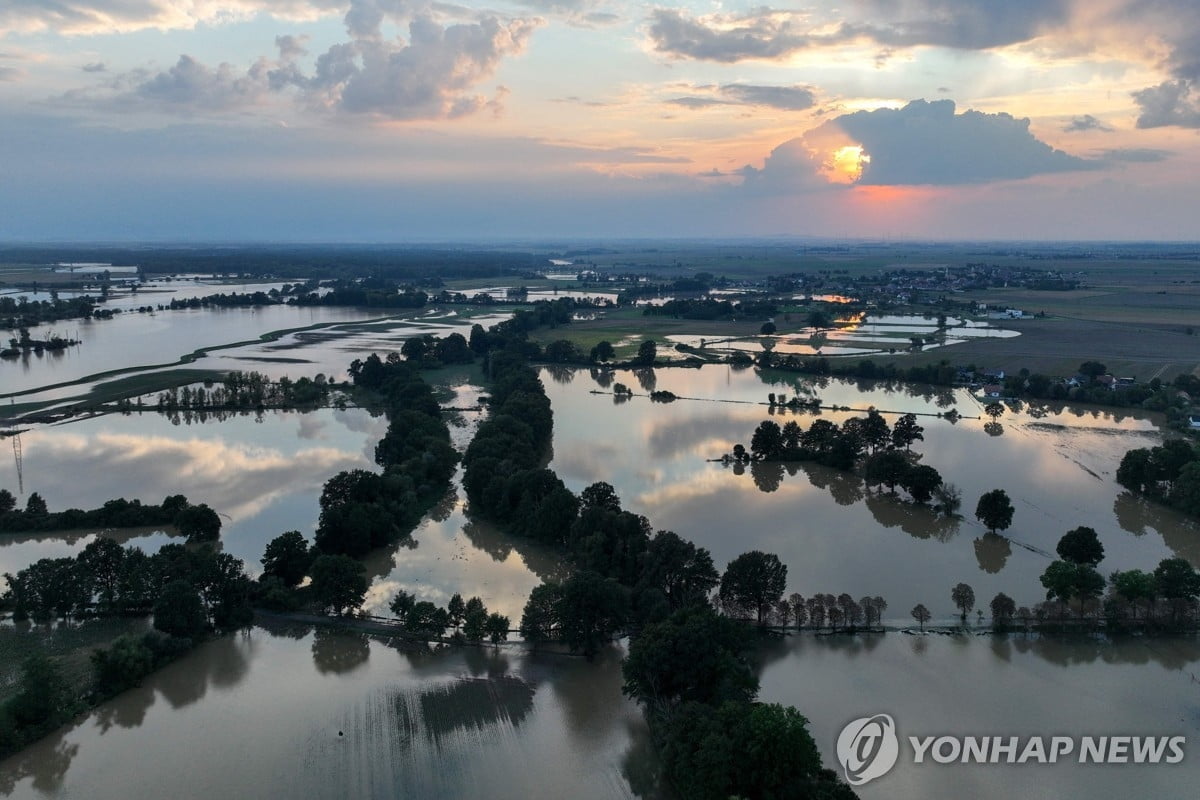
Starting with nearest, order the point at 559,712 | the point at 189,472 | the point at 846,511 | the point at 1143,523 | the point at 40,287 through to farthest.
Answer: the point at 559,712, the point at 1143,523, the point at 846,511, the point at 189,472, the point at 40,287

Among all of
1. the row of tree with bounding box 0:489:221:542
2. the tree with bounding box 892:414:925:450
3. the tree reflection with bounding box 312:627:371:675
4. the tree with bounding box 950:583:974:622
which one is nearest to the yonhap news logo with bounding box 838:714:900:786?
the tree with bounding box 950:583:974:622

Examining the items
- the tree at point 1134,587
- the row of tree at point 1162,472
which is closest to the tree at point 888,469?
the row of tree at point 1162,472

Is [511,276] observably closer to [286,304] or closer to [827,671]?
[286,304]

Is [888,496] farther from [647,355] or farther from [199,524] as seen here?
[647,355]

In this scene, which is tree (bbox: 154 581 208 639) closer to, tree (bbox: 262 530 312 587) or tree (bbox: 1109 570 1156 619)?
tree (bbox: 262 530 312 587)

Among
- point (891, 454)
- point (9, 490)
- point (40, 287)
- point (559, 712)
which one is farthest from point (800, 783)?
point (40, 287)

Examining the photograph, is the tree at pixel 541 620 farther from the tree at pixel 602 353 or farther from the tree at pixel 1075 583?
the tree at pixel 602 353

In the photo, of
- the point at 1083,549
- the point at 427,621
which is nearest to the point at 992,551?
the point at 1083,549
